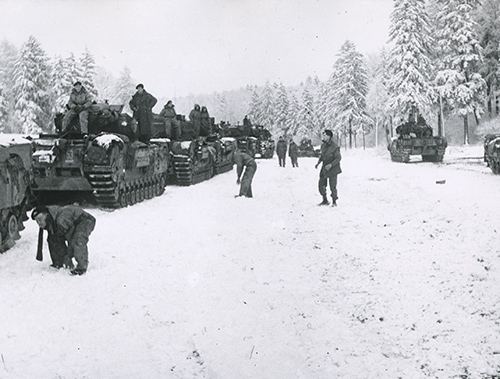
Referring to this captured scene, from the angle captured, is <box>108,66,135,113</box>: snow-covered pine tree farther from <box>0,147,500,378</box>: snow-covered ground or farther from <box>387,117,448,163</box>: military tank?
<box>0,147,500,378</box>: snow-covered ground

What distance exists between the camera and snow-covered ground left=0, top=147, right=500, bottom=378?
5105 millimetres

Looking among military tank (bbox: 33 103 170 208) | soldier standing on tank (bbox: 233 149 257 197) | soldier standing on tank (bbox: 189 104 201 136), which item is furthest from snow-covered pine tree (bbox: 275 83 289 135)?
military tank (bbox: 33 103 170 208)

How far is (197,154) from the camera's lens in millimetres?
21281

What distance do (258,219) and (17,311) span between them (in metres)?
6.50

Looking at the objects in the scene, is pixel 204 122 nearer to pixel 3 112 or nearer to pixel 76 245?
pixel 76 245

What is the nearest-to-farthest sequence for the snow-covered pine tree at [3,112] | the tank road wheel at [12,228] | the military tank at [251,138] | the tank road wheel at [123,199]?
the tank road wheel at [12,228] < the tank road wheel at [123,199] < the military tank at [251,138] < the snow-covered pine tree at [3,112]

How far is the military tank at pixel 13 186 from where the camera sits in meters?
9.24

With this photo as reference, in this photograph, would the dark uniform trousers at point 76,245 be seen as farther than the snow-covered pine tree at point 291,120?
No

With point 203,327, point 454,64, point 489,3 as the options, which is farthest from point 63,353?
point 489,3

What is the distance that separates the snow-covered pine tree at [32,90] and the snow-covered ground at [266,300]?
29986 millimetres

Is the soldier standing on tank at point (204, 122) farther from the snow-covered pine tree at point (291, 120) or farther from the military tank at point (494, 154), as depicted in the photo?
the snow-covered pine tree at point (291, 120)

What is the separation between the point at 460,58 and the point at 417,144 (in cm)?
1677

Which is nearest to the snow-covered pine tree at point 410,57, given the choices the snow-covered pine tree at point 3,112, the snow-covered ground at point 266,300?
the snow-covered pine tree at point 3,112

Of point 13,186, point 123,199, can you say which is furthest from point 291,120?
point 13,186
